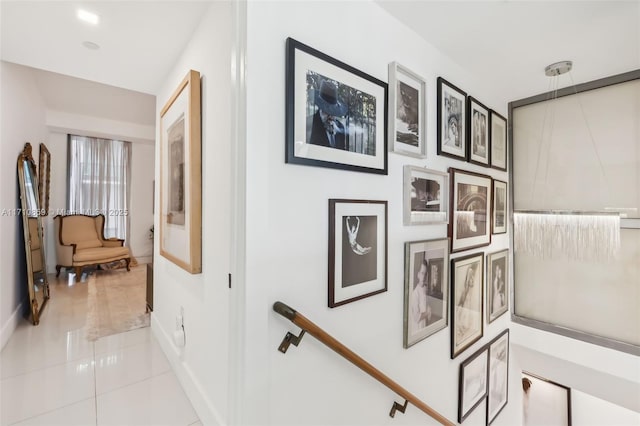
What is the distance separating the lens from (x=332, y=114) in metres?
1.31

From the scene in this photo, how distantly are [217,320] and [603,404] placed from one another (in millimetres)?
4421

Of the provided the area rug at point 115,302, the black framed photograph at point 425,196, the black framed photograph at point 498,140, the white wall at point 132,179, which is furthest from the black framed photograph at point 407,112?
the white wall at point 132,179

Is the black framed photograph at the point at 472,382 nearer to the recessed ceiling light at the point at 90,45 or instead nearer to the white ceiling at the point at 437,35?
the white ceiling at the point at 437,35

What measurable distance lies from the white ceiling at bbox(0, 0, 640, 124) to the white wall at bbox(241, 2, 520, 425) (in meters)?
0.31

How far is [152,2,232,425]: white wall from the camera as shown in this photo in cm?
139

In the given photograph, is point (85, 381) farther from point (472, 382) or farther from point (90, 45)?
point (472, 382)

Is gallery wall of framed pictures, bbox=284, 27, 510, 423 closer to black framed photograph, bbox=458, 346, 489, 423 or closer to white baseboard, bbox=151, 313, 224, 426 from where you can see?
black framed photograph, bbox=458, 346, 489, 423

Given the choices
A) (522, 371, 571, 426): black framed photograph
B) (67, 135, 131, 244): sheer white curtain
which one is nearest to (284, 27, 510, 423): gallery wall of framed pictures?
(522, 371, 571, 426): black framed photograph

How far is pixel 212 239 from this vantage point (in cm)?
150

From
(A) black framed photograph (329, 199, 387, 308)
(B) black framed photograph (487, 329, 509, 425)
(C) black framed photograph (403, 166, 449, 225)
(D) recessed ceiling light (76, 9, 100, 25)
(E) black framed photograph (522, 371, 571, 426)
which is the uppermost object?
(D) recessed ceiling light (76, 9, 100, 25)

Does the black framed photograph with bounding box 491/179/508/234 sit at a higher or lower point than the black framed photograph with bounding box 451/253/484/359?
higher

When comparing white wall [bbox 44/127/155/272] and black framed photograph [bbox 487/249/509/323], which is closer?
black framed photograph [bbox 487/249/509/323]

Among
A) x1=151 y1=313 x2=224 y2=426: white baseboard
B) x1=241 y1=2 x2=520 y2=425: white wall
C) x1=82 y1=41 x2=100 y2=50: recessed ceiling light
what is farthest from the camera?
x1=82 y1=41 x2=100 y2=50: recessed ceiling light

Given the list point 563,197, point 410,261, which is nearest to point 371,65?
point 410,261
